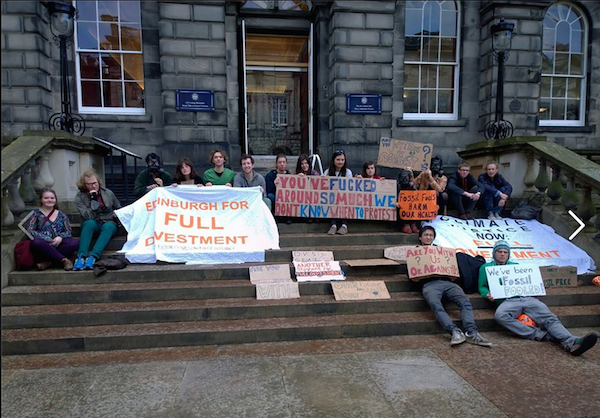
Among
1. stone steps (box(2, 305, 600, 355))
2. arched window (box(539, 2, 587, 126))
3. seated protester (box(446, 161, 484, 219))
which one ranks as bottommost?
stone steps (box(2, 305, 600, 355))

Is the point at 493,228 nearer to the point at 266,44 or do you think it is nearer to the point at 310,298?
the point at 310,298

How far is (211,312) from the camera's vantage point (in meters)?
5.03

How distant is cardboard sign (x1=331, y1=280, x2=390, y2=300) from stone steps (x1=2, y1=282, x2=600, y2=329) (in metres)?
0.10

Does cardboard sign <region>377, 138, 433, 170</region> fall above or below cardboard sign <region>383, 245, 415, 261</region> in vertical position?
above

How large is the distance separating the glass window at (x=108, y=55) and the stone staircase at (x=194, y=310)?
6.20m

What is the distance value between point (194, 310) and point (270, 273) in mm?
1144

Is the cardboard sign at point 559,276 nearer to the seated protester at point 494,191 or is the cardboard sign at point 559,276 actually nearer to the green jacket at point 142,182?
the seated protester at point 494,191

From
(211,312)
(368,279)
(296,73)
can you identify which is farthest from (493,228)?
(296,73)

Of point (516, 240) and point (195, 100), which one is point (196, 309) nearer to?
point (516, 240)

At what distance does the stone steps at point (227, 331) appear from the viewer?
452cm

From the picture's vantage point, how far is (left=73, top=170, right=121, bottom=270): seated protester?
5.76 meters

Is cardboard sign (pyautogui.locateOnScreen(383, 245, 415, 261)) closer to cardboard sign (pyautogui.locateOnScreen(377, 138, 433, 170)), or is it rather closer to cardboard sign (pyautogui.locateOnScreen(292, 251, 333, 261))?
cardboard sign (pyautogui.locateOnScreen(292, 251, 333, 261))

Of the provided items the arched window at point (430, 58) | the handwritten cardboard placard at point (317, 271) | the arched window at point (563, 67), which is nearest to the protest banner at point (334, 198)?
the handwritten cardboard placard at point (317, 271)

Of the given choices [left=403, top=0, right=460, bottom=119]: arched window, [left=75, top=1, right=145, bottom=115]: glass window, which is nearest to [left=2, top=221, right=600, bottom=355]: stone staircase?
[left=75, top=1, right=145, bottom=115]: glass window
